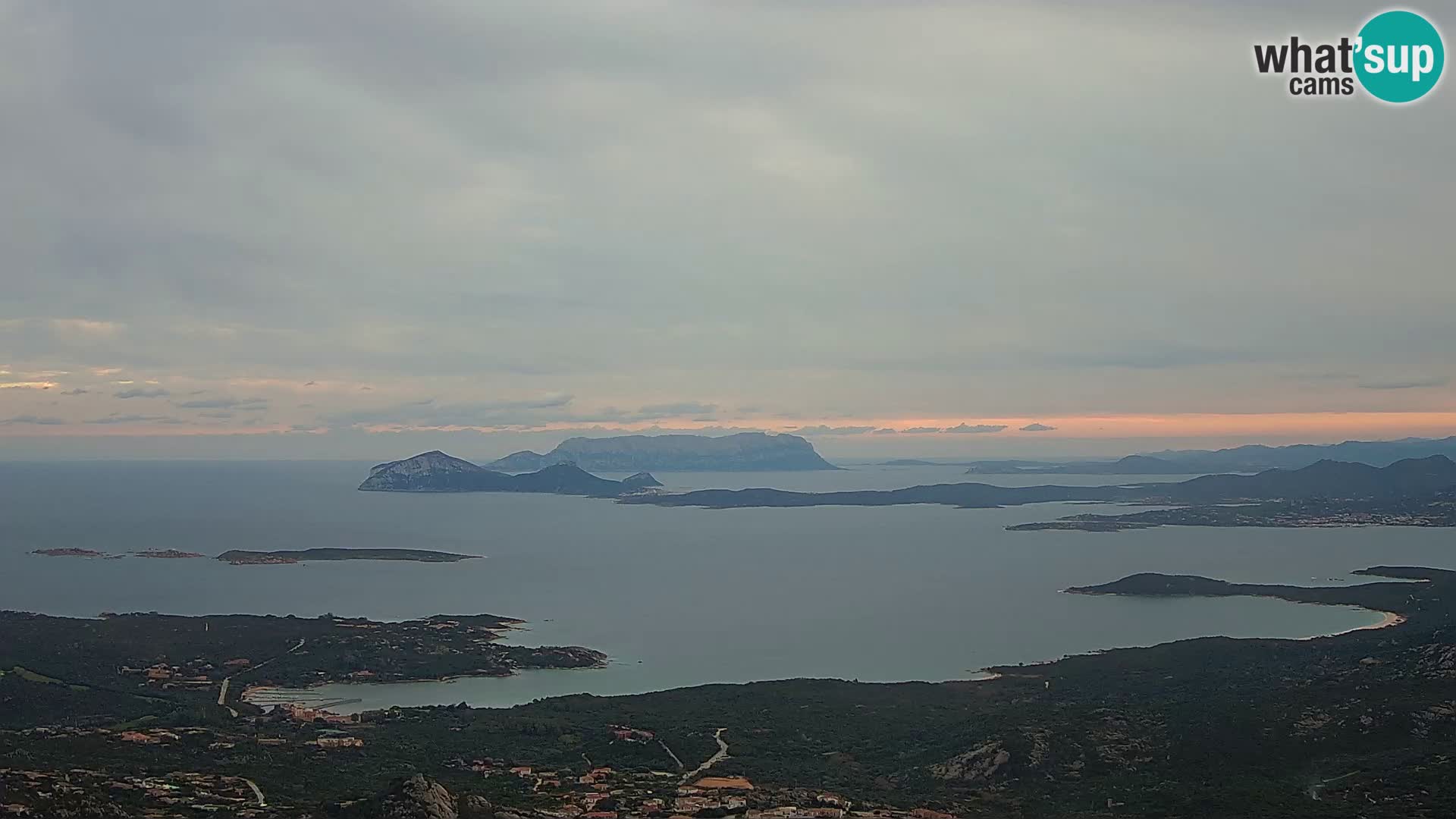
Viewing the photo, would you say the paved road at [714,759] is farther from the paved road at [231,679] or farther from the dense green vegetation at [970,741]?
the paved road at [231,679]

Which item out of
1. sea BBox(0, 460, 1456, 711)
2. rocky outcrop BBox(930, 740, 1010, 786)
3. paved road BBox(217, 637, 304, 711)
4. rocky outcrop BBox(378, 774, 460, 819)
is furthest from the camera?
sea BBox(0, 460, 1456, 711)

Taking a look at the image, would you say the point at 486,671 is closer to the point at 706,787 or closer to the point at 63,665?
the point at 63,665

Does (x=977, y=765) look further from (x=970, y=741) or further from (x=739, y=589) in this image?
(x=739, y=589)

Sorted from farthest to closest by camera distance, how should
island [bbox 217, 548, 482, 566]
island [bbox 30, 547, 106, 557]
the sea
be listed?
island [bbox 30, 547, 106, 557] → island [bbox 217, 548, 482, 566] → the sea

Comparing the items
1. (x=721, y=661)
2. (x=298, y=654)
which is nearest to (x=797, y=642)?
(x=721, y=661)

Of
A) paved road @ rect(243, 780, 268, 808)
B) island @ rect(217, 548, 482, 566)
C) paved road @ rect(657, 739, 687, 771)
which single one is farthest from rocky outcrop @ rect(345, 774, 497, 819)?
island @ rect(217, 548, 482, 566)

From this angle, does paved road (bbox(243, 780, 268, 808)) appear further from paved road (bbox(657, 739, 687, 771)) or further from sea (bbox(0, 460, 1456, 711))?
sea (bbox(0, 460, 1456, 711))

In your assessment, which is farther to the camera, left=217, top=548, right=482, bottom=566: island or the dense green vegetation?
left=217, top=548, right=482, bottom=566: island
